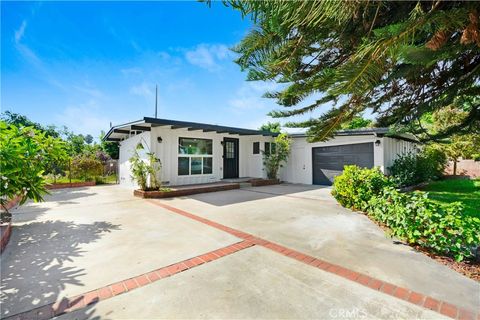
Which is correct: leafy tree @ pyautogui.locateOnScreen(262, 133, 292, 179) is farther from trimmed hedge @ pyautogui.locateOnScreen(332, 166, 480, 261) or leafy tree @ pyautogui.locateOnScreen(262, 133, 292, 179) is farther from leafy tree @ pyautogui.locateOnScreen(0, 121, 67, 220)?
leafy tree @ pyautogui.locateOnScreen(0, 121, 67, 220)

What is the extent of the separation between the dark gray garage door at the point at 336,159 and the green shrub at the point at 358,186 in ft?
15.4

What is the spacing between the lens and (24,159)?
396 cm

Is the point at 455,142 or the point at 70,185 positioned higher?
the point at 455,142

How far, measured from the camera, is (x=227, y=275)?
289 cm

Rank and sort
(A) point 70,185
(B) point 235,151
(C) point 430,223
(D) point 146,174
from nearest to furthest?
(C) point 430,223 → (D) point 146,174 → (A) point 70,185 → (B) point 235,151

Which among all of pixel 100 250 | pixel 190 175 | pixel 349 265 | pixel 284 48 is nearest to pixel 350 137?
pixel 190 175

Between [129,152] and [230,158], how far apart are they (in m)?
5.58

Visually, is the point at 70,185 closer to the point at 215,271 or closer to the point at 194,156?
the point at 194,156

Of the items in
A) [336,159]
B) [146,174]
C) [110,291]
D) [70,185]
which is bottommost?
[110,291]

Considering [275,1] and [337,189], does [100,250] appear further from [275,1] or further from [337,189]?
[337,189]

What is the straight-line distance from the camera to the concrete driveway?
2.26 metres

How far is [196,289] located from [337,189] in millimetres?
5358

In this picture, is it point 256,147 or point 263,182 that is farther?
point 256,147

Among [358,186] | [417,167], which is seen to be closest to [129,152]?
[358,186]
